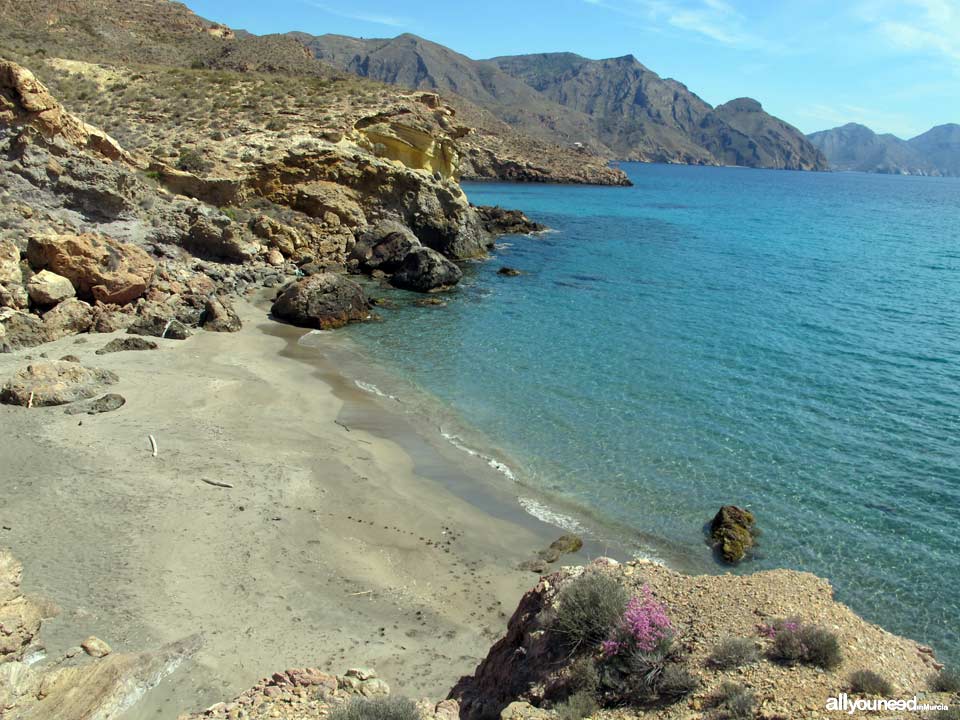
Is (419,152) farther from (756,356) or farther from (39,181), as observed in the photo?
(756,356)

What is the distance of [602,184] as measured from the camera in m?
101

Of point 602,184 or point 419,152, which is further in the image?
point 602,184

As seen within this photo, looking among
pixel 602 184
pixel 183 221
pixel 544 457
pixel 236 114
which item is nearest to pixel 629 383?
pixel 544 457

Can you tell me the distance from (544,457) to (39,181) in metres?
19.7

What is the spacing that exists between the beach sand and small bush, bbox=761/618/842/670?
144 inches

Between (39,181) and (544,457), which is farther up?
(39,181)

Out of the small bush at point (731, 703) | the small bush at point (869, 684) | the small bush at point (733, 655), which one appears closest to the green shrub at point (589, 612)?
the small bush at point (733, 655)

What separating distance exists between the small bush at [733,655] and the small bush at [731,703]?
253mm

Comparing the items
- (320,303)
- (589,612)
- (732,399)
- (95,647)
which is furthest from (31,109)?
(589,612)

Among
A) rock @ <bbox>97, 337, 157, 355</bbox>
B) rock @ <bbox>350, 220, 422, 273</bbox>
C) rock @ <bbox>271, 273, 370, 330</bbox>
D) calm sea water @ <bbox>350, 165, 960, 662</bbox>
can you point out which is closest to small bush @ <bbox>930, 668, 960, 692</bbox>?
calm sea water @ <bbox>350, 165, 960, 662</bbox>

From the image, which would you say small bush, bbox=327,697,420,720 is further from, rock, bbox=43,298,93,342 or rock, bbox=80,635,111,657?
rock, bbox=43,298,93,342

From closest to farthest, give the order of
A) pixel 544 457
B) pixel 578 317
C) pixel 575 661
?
pixel 575 661
pixel 544 457
pixel 578 317

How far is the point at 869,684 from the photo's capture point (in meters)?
5.16

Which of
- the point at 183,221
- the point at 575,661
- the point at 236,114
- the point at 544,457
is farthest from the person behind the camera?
the point at 236,114
